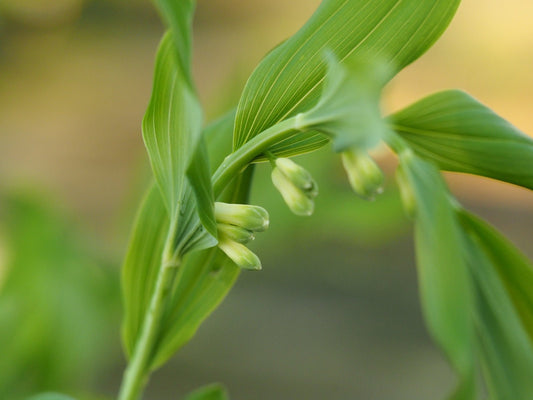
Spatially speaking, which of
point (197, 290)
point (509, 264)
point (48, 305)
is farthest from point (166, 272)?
point (48, 305)

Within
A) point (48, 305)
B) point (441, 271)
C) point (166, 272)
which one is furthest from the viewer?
point (48, 305)

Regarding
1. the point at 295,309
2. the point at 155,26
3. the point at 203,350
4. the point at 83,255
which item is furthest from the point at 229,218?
the point at 155,26

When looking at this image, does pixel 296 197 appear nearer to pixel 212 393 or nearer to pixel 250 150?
pixel 250 150

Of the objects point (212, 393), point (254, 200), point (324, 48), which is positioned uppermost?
point (254, 200)

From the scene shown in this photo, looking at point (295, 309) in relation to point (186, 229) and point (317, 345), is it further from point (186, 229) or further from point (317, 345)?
point (186, 229)

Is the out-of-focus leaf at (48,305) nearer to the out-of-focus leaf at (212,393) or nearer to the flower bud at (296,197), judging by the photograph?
the out-of-focus leaf at (212,393)

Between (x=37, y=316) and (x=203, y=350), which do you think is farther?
(x=203, y=350)

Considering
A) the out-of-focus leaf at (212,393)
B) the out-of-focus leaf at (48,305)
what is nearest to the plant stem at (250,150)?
the out-of-focus leaf at (212,393)
